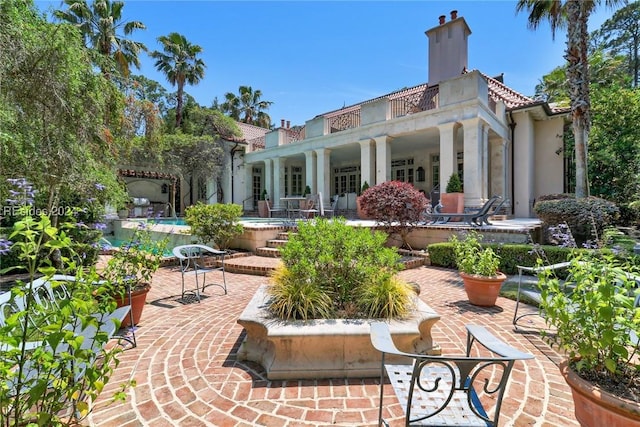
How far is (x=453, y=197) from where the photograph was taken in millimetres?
10086

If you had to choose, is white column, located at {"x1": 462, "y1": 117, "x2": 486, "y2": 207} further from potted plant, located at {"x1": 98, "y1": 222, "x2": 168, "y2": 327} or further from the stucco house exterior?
potted plant, located at {"x1": 98, "y1": 222, "x2": 168, "y2": 327}

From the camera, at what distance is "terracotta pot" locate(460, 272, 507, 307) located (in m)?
4.04

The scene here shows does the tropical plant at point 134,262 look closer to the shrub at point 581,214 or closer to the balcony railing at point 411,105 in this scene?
the shrub at point 581,214

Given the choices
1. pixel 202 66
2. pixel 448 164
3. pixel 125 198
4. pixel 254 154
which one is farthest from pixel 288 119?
pixel 125 198

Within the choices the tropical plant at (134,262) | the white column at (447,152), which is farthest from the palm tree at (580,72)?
the tropical plant at (134,262)

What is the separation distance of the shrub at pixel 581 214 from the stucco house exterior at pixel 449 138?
3.45 m

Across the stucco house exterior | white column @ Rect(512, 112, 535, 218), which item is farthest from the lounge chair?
white column @ Rect(512, 112, 535, 218)

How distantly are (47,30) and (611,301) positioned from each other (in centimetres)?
623

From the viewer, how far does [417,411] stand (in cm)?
168

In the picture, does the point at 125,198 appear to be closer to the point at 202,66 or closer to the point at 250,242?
the point at 250,242

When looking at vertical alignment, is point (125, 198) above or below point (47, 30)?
below

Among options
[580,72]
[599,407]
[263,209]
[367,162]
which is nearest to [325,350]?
[599,407]

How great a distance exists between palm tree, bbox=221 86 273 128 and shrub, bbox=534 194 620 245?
2723cm

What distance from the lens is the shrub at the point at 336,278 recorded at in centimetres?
290
